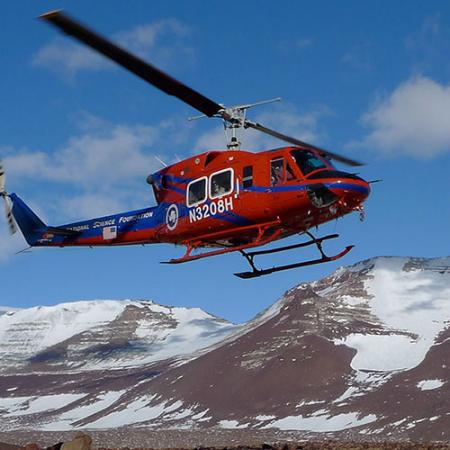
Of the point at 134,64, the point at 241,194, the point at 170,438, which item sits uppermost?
the point at 134,64

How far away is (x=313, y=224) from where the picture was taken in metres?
28.9

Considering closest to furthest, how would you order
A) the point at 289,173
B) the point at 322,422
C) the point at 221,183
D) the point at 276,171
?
the point at 289,173 < the point at 276,171 < the point at 221,183 < the point at 322,422

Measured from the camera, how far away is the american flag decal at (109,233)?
111 feet

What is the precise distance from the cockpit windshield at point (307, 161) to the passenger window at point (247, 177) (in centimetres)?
175

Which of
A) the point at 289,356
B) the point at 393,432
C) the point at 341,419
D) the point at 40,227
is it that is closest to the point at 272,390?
the point at 289,356

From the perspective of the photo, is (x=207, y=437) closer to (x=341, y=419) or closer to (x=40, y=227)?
(x=341, y=419)

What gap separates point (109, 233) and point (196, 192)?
572 cm

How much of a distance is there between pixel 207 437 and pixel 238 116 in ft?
454

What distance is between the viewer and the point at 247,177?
1136 inches

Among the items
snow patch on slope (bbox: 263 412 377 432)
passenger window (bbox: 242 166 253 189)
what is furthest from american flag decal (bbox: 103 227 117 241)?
snow patch on slope (bbox: 263 412 377 432)

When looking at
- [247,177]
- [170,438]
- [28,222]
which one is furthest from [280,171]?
[170,438]

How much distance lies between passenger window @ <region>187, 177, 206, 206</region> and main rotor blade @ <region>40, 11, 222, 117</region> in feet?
9.85

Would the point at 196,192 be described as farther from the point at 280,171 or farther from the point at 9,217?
the point at 9,217

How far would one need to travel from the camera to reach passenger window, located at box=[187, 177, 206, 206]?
29.9m
